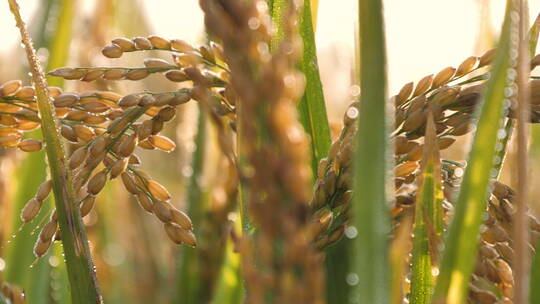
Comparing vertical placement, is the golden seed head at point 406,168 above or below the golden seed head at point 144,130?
below

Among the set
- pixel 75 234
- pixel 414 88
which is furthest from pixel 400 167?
pixel 75 234

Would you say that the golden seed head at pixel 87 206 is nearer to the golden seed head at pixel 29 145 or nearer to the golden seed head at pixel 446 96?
the golden seed head at pixel 29 145

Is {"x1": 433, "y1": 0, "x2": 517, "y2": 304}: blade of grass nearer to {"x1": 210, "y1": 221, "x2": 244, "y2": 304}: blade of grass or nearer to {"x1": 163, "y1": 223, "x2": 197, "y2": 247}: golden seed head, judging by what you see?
{"x1": 163, "y1": 223, "x2": 197, "y2": 247}: golden seed head

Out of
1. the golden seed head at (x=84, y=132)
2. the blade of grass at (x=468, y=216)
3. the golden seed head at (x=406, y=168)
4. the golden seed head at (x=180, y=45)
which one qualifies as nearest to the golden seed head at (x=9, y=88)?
the golden seed head at (x=84, y=132)

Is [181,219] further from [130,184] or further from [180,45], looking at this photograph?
[180,45]

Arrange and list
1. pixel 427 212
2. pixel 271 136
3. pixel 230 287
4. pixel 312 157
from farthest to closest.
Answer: pixel 230 287 → pixel 312 157 → pixel 427 212 → pixel 271 136

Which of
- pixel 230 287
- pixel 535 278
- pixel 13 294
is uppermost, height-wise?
→ pixel 13 294

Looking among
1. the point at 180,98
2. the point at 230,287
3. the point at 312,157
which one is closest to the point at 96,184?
the point at 180,98

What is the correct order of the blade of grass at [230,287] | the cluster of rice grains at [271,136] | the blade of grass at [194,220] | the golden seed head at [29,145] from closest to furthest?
the cluster of rice grains at [271,136] → the golden seed head at [29,145] → the blade of grass at [230,287] → the blade of grass at [194,220]

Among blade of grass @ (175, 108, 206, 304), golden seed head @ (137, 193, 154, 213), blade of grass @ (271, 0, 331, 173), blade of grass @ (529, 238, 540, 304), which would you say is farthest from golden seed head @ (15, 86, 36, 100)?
blade of grass @ (175, 108, 206, 304)
